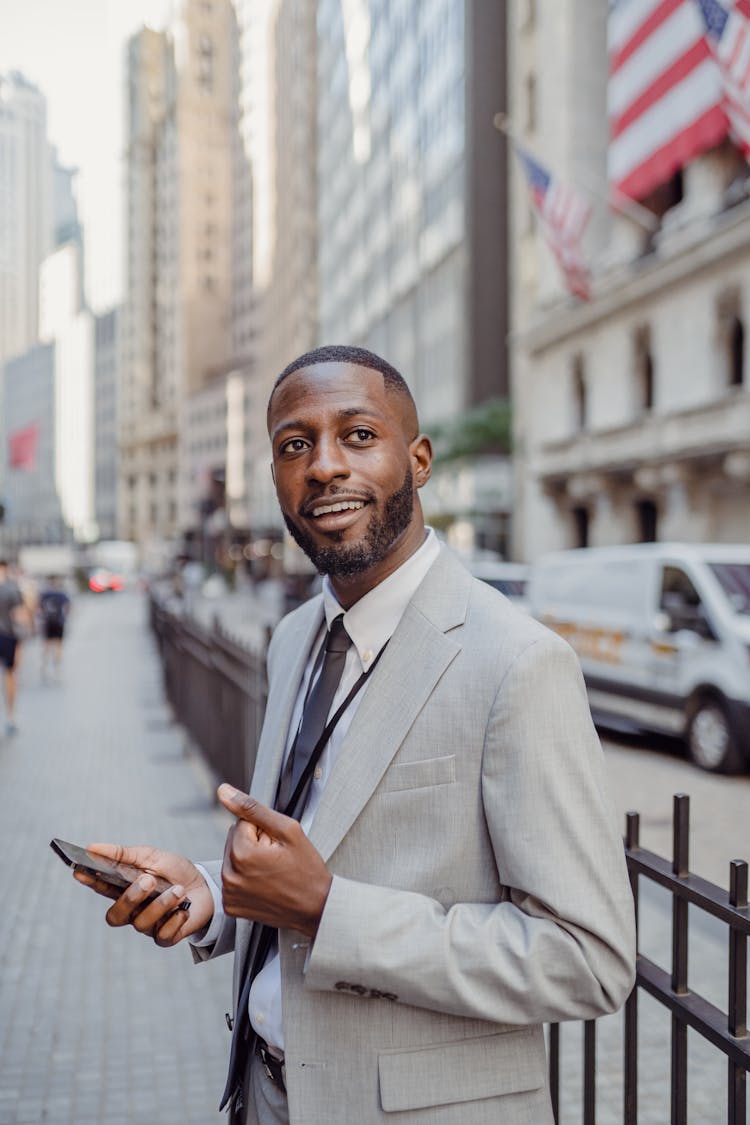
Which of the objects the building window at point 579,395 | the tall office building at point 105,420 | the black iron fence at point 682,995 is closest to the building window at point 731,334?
the building window at point 579,395

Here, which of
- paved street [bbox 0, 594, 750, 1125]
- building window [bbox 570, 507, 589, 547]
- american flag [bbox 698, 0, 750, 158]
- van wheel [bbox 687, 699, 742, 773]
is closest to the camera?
paved street [bbox 0, 594, 750, 1125]

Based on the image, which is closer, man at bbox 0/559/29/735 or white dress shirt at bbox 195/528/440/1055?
white dress shirt at bbox 195/528/440/1055

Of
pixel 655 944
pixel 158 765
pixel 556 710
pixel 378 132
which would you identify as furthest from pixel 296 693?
pixel 378 132

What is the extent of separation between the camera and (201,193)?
122062 mm

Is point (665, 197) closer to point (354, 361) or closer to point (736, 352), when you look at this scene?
point (736, 352)

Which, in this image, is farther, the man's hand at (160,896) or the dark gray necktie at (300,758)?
the dark gray necktie at (300,758)

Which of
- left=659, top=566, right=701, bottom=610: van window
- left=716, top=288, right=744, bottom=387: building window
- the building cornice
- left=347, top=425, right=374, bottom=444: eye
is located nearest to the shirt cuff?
left=347, top=425, right=374, bottom=444: eye

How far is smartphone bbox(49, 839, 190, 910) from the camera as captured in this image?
5.46ft

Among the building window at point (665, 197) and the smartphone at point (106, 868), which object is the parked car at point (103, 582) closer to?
the building window at point (665, 197)

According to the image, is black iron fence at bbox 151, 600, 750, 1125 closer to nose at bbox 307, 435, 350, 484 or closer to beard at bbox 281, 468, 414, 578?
beard at bbox 281, 468, 414, 578

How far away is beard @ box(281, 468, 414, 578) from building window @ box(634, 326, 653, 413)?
85.4 ft

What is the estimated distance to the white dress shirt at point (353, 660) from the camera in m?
1.70

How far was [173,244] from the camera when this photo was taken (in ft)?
412

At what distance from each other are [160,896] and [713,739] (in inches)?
361
